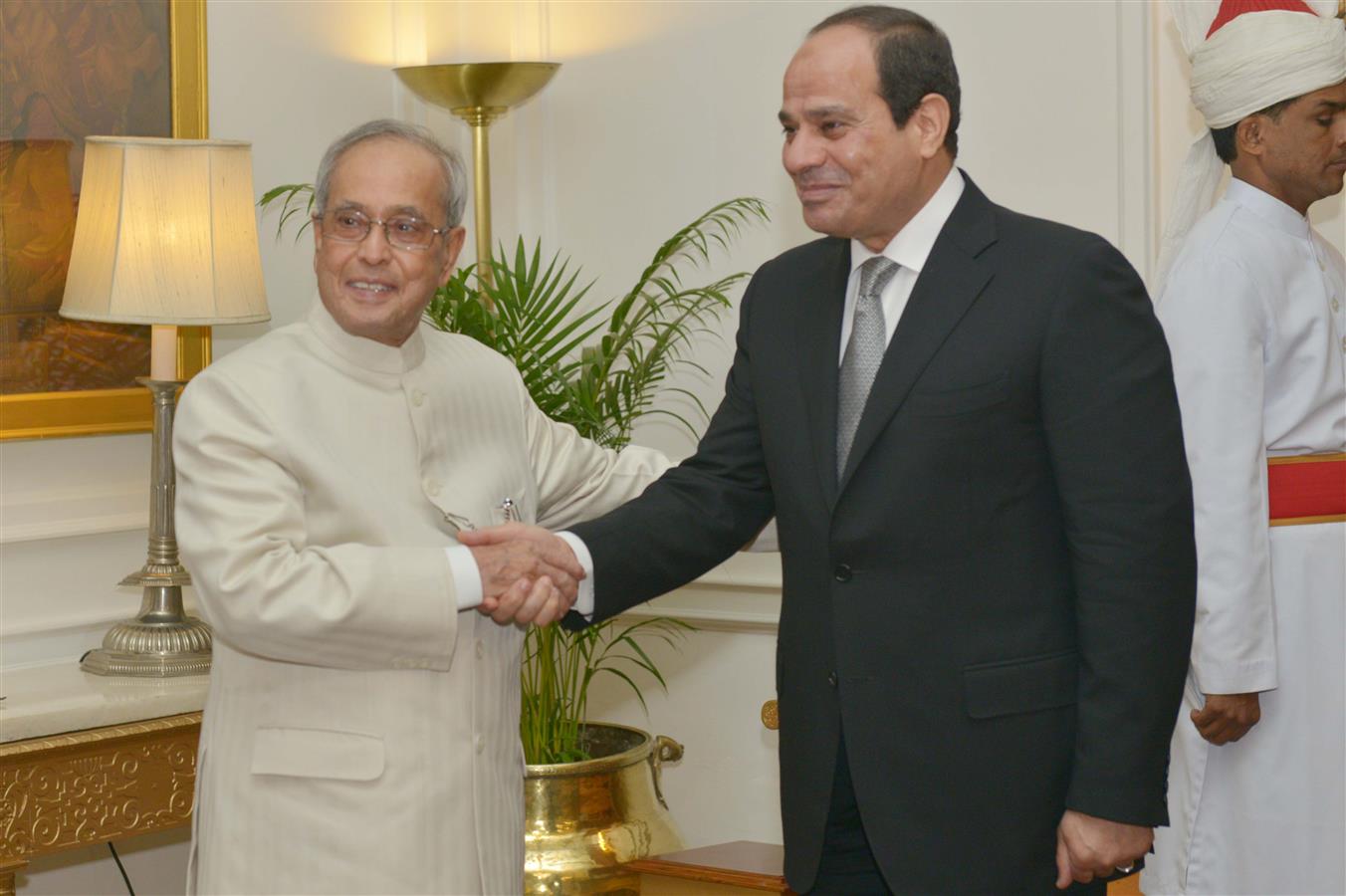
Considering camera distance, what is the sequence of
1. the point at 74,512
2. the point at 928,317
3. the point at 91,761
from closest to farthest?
the point at 928,317 < the point at 91,761 < the point at 74,512

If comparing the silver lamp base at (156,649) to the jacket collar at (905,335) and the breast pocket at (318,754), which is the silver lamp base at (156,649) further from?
the jacket collar at (905,335)

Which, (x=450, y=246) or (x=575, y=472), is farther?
(x=575, y=472)

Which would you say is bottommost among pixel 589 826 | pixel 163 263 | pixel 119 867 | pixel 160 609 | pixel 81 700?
pixel 119 867

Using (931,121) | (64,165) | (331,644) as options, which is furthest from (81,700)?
(931,121)

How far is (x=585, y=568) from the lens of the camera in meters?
2.67

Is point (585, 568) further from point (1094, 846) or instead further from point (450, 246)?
point (1094, 846)

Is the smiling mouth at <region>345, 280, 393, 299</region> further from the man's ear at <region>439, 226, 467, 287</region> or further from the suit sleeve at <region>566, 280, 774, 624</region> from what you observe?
the suit sleeve at <region>566, 280, 774, 624</region>

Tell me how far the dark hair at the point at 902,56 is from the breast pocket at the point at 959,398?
1.40 ft

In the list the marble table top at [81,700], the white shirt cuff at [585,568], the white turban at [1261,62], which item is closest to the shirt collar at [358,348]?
the white shirt cuff at [585,568]

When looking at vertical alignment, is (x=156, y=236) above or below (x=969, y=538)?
above

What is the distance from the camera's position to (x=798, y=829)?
7.89 feet

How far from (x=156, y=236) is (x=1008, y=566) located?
2093 millimetres

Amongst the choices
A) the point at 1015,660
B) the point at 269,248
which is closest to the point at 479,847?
the point at 1015,660

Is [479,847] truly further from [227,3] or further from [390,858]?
[227,3]
